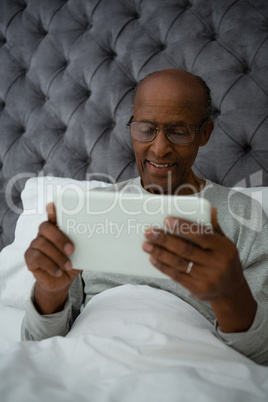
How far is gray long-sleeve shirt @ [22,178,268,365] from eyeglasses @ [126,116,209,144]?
6.0 inches

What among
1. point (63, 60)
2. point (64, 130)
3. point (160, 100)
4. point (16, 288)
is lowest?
point (16, 288)

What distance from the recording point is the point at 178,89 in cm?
93

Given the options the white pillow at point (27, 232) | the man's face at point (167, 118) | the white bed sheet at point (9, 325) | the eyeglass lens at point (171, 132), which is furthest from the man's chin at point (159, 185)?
the white bed sheet at point (9, 325)

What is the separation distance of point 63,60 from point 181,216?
1.15 metres

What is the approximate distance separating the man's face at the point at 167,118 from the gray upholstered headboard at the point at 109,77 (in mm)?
312

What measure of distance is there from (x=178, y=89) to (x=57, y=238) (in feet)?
1.65

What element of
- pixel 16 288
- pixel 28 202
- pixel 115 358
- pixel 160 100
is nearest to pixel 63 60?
pixel 28 202

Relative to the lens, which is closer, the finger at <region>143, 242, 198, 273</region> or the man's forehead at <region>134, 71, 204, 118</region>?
the finger at <region>143, 242, 198, 273</region>

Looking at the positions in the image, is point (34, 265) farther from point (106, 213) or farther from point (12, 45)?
point (12, 45)

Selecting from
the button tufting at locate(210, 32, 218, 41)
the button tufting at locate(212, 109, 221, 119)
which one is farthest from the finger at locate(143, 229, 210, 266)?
the button tufting at locate(210, 32, 218, 41)

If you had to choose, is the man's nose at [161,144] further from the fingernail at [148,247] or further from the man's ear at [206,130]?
the fingernail at [148,247]

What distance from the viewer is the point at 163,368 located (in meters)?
0.61

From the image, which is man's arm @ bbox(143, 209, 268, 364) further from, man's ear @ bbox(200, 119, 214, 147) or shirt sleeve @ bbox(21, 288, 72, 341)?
man's ear @ bbox(200, 119, 214, 147)

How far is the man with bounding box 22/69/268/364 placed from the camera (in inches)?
23.3
